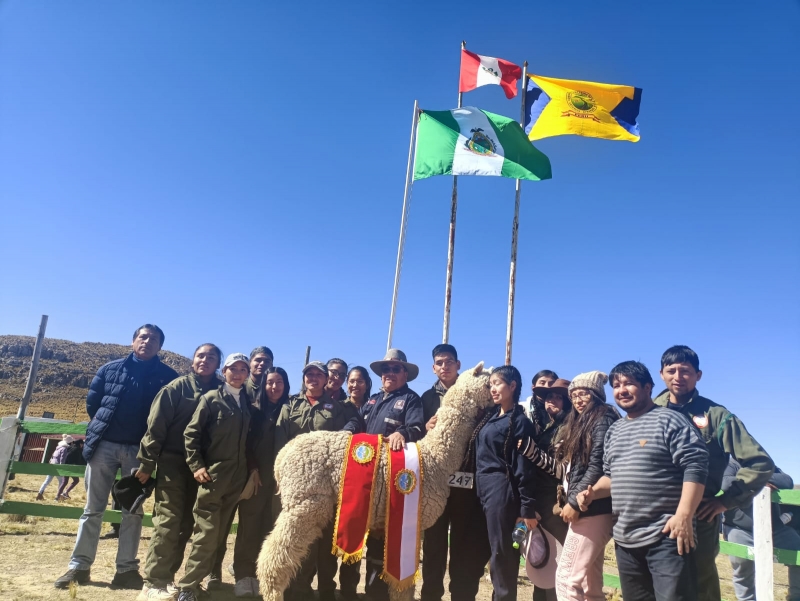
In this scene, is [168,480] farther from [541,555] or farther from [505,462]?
[541,555]

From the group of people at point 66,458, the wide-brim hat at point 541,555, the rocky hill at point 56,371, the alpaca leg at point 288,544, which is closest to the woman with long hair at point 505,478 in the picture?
the wide-brim hat at point 541,555

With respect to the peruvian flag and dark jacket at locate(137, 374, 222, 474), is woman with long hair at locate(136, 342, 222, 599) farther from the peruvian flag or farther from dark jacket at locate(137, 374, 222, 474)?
the peruvian flag

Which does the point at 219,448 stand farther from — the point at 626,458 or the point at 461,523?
the point at 626,458

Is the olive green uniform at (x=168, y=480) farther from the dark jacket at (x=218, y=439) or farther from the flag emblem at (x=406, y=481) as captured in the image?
the flag emblem at (x=406, y=481)

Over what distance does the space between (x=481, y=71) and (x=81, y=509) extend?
34.9 ft

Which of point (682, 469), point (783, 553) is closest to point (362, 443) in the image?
point (682, 469)

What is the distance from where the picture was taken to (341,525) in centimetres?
440

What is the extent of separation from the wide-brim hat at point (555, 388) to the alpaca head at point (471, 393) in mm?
710

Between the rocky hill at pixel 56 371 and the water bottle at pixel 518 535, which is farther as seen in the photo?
the rocky hill at pixel 56 371

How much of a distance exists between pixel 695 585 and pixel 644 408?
109 centimetres

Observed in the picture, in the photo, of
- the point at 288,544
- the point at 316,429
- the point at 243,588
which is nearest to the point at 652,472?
the point at 288,544

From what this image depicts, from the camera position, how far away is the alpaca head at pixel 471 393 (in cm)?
484

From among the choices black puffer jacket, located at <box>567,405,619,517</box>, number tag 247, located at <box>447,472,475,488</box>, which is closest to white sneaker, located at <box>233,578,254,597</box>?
number tag 247, located at <box>447,472,475,488</box>

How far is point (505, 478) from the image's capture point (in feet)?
14.1
